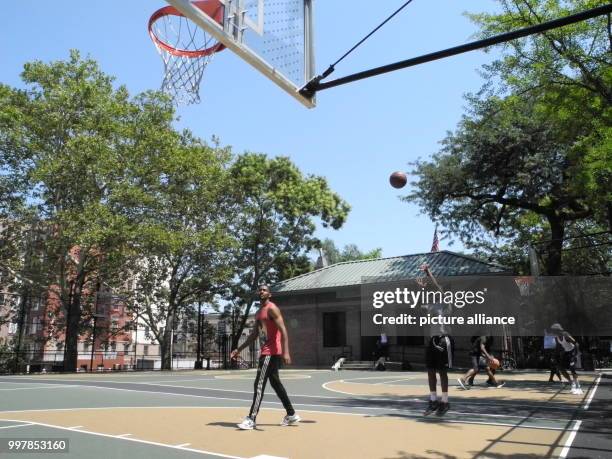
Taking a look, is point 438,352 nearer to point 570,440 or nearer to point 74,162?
point 570,440

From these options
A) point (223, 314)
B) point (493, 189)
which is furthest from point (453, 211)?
point (223, 314)

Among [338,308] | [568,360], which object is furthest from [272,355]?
[338,308]

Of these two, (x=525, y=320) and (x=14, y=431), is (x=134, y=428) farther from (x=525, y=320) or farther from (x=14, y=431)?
(x=525, y=320)

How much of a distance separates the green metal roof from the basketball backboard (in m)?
23.1

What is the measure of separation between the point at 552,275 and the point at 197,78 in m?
23.8

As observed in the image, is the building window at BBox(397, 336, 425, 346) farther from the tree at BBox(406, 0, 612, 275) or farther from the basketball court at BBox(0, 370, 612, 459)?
the basketball court at BBox(0, 370, 612, 459)

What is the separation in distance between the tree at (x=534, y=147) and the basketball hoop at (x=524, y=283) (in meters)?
2.97

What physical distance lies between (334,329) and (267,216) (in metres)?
9.11

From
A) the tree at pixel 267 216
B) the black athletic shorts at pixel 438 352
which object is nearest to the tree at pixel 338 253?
the tree at pixel 267 216

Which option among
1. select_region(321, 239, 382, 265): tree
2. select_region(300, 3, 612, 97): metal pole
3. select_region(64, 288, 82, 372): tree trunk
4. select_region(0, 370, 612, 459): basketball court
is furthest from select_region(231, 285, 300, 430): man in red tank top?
select_region(321, 239, 382, 265): tree

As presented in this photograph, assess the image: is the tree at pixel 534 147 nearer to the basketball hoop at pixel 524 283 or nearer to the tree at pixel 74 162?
the basketball hoop at pixel 524 283

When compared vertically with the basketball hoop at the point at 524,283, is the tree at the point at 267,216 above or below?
above

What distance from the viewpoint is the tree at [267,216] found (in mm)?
35688

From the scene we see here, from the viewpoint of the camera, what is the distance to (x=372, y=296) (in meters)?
31.6
